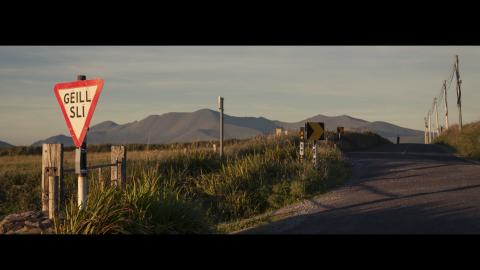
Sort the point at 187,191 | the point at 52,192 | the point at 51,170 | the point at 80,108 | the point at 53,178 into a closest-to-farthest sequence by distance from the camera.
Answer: the point at 80,108 → the point at 52,192 → the point at 53,178 → the point at 51,170 → the point at 187,191

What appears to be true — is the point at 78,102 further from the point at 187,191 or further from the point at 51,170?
the point at 187,191

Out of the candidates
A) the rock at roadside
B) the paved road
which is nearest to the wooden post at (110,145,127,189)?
the rock at roadside

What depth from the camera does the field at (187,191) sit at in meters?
8.66

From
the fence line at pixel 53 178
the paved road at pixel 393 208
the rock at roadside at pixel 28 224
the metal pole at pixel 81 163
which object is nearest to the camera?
the metal pole at pixel 81 163

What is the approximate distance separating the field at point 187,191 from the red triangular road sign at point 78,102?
3.69 feet

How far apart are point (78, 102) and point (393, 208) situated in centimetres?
709

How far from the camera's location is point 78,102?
27.1 ft

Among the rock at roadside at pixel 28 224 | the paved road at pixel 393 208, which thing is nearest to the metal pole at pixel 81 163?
the rock at roadside at pixel 28 224

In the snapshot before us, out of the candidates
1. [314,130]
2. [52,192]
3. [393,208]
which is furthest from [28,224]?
[314,130]

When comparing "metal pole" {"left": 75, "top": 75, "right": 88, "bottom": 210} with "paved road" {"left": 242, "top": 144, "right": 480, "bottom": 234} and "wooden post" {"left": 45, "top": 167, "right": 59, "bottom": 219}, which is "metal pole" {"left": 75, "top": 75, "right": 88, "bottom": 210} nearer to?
"wooden post" {"left": 45, "top": 167, "right": 59, "bottom": 219}

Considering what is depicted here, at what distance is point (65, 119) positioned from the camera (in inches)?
334

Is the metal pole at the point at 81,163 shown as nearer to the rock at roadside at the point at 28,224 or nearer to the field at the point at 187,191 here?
the field at the point at 187,191
